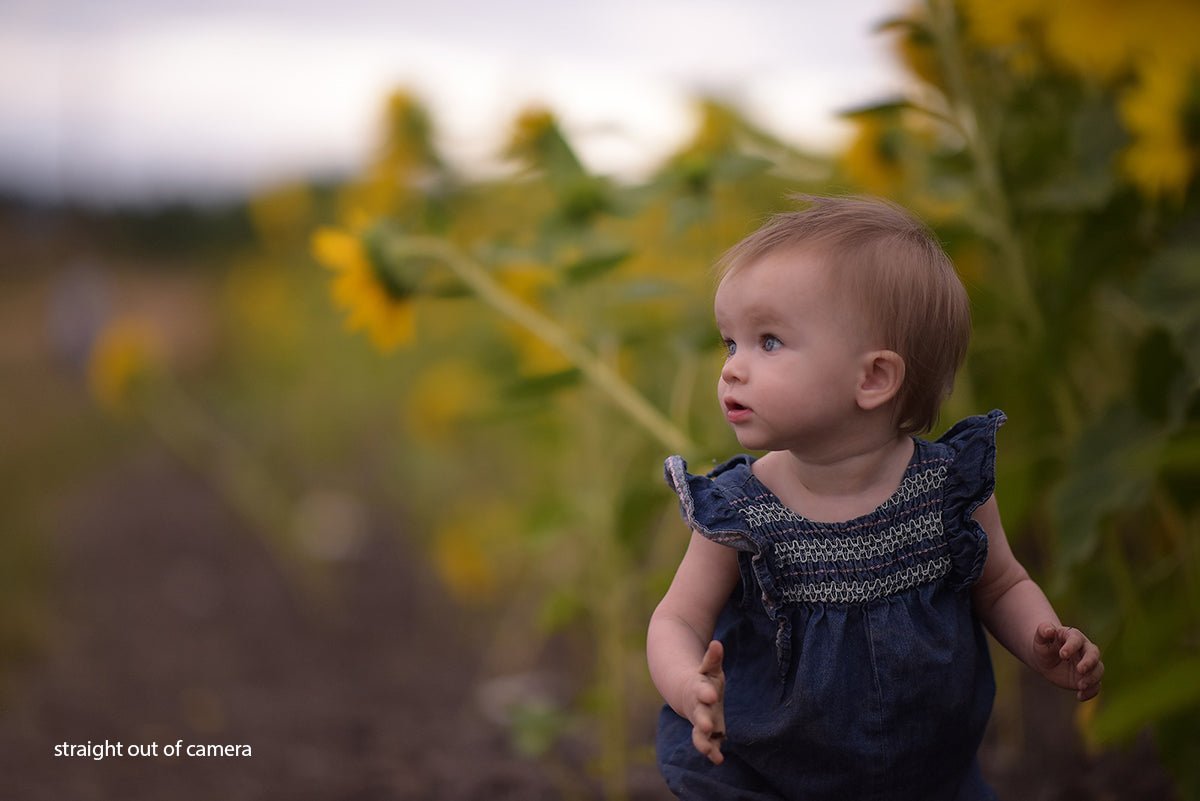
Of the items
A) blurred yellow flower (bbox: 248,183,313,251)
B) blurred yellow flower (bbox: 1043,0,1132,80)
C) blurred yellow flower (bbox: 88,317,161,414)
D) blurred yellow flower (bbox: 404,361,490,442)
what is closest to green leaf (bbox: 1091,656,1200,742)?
blurred yellow flower (bbox: 1043,0,1132,80)

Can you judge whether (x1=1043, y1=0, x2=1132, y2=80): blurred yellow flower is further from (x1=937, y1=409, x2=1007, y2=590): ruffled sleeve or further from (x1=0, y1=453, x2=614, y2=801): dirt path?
(x1=0, y1=453, x2=614, y2=801): dirt path

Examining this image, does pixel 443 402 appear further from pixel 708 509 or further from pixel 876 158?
pixel 708 509

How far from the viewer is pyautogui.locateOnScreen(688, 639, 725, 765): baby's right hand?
0.49 metres

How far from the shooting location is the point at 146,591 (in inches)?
87.8

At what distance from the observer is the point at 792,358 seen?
0.56m

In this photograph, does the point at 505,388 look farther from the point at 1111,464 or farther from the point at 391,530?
the point at 391,530

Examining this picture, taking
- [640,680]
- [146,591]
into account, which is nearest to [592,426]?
[640,680]

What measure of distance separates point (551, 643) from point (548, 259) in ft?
3.70

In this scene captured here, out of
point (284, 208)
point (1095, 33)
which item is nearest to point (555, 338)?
point (1095, 33)

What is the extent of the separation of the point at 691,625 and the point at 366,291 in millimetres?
501

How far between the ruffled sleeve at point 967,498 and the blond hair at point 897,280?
0.10 ft

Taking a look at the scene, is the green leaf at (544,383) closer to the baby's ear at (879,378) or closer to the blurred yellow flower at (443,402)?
the baby's ear at (879,378)

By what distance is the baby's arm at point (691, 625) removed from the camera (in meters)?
0.53

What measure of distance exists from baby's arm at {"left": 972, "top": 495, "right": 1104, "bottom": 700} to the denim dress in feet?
0.05
